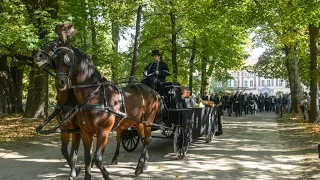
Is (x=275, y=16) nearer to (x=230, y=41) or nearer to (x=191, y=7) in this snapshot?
(x=191, y=7)

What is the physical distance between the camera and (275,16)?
22406 millimetres

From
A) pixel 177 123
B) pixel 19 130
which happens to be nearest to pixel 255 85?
pixel 19 130

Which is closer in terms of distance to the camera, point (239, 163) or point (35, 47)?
point (239, 163)

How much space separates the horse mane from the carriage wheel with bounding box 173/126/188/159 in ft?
A: 12.2

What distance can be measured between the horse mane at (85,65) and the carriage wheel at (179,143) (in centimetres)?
372

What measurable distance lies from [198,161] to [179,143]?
812mm

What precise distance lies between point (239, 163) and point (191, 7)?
1747 centimetres

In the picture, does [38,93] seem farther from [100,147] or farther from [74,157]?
[100,147]

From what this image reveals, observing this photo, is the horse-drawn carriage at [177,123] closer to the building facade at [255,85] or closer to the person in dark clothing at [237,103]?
the person in dark clothing at [237,103]

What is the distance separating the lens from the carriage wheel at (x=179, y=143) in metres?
10.5

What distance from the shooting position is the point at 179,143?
1083 cm

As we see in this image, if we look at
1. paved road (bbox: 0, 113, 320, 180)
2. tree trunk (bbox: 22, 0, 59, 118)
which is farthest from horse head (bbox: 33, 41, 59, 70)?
tree trunk (bbox: 22, 0, 59, 118)

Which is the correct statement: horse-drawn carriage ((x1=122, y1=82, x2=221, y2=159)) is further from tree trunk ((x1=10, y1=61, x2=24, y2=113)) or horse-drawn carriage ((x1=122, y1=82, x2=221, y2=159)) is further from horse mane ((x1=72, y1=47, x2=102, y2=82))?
tree trunk ((x1=10, y1=61, x2=24, y2=113))

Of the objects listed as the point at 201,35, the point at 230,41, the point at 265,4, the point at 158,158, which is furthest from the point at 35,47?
the point at 230,41
